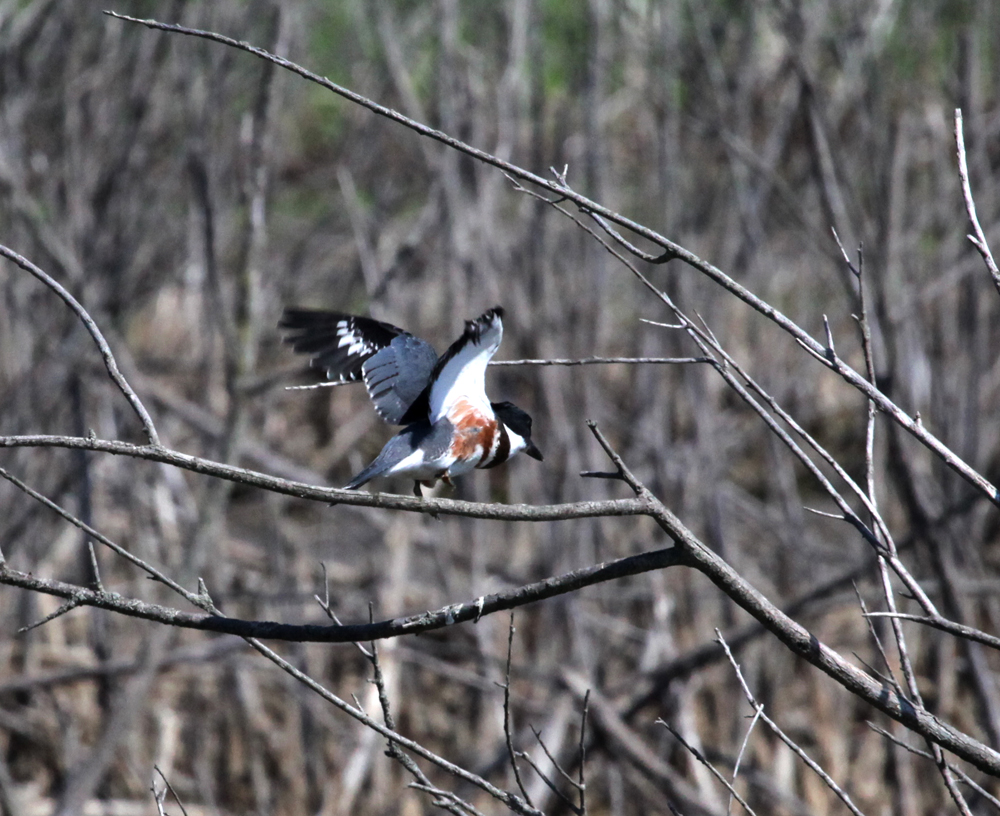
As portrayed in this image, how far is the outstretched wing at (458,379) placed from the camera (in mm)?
2248

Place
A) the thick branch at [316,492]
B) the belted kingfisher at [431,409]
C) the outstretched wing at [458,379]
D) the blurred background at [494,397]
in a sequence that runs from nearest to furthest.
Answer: the thick branch at [316,492] → the outstretched wing at [458,379] → the belted kingfisher at [431,409] → the blurred background at [494,397]

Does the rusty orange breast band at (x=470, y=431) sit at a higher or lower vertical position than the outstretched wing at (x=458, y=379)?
lower

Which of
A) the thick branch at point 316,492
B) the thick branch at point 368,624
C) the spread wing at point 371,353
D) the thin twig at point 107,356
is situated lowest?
the thick branch at point 368,624

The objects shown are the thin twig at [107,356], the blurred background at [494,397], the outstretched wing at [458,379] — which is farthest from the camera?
the blurred background at [494,397]

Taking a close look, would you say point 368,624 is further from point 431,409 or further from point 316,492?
point 431,409

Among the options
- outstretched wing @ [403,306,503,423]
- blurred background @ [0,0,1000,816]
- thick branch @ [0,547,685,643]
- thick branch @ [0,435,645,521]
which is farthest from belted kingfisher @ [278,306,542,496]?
blurred background @ [0,0,1000,816]

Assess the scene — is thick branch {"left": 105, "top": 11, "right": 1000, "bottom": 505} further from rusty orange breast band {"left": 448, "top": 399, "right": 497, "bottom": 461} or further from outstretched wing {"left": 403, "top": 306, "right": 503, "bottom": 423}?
rusty orange breast band {"left": 448, "top": 399, "right": 497, "bottom": 461}

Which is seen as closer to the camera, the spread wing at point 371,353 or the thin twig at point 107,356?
the thin twig at point 107,356

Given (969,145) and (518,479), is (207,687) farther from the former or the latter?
(969,145)

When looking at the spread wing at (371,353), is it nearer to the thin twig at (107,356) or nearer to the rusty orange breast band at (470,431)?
the rusty orange breast band at (470,431)

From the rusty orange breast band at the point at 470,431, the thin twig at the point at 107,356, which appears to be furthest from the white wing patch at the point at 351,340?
the thin twig at the point at 107,356

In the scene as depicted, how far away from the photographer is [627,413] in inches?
237

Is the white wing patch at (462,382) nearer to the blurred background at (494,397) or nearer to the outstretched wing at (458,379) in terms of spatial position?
the outstretched wing at (458,379)

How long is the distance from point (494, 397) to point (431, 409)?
7.24 ft
